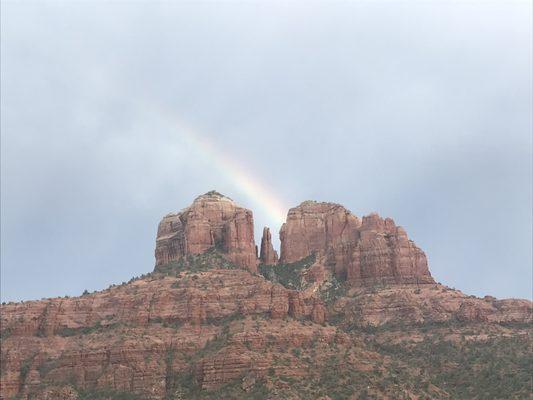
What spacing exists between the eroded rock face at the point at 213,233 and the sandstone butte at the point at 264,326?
0.29 meters

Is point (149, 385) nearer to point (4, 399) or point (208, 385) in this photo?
point (208, 385)

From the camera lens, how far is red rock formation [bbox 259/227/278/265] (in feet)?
634

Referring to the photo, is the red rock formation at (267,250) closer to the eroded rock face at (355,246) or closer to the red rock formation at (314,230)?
the red rock formation at (314,230)

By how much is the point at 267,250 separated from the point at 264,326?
185ft

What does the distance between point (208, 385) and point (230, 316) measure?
66.9 ft

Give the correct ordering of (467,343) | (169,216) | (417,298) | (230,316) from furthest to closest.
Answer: (169,216) → (417,298) → (467,343) → (230,316)

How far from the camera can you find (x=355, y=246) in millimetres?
187125

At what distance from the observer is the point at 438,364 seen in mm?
148000

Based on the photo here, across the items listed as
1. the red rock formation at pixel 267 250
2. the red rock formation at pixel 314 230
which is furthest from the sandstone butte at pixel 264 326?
the red rock formation at pixel 314 230

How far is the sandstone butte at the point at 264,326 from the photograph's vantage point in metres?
129

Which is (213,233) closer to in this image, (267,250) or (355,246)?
(267,250)

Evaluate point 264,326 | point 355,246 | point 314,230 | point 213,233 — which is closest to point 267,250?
point 314,230

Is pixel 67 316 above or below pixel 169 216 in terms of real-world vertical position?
below

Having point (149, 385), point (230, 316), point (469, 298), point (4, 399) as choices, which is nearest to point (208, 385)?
point (149, 385)
